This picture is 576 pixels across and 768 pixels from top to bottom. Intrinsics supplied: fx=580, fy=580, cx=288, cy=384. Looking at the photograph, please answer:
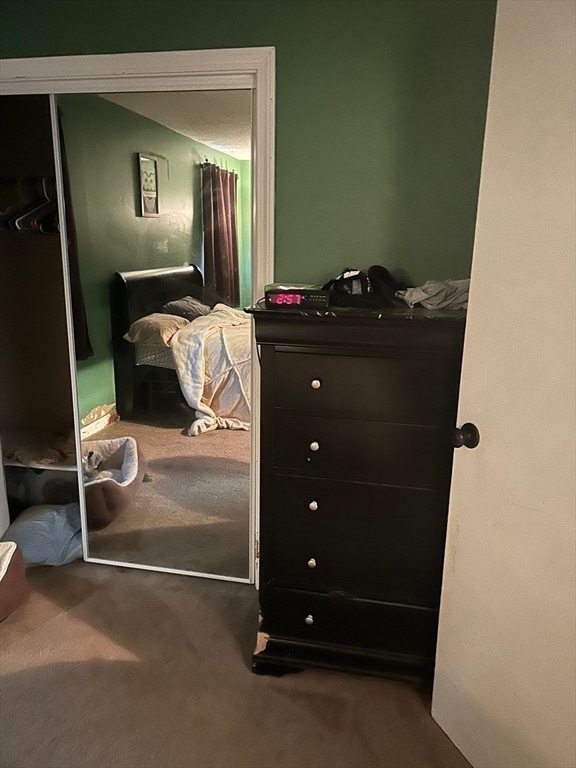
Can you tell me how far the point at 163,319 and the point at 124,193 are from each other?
0.53 metres

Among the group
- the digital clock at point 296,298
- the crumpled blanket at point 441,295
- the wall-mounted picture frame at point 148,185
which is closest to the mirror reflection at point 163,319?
the wall-mounted picture frame at point 148,185

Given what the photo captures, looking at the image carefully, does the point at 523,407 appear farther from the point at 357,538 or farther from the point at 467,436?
the point at 357,538

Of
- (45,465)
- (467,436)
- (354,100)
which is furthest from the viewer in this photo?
(45,465)

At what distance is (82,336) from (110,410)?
35 cm

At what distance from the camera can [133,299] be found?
2.43m

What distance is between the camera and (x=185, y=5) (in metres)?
2.05

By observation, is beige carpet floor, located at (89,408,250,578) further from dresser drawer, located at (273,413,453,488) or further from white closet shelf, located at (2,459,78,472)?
dresser drawer, located at (273,413,453,488)

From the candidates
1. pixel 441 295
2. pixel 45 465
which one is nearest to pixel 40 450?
pixel 45 465

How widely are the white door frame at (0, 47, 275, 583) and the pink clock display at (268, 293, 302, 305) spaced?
1.44ft

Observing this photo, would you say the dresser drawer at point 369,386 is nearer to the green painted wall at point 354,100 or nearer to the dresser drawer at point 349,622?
the green painted wall at point 354,100

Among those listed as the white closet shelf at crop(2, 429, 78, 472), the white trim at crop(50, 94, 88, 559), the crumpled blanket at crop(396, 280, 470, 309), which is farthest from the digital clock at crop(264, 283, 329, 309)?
the white closet shelf at crop(2, 429, 78, 472)

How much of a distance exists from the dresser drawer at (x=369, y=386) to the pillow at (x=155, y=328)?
30.7 inches

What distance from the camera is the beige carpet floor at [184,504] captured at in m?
2.51

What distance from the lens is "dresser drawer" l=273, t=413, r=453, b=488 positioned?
1775mm
